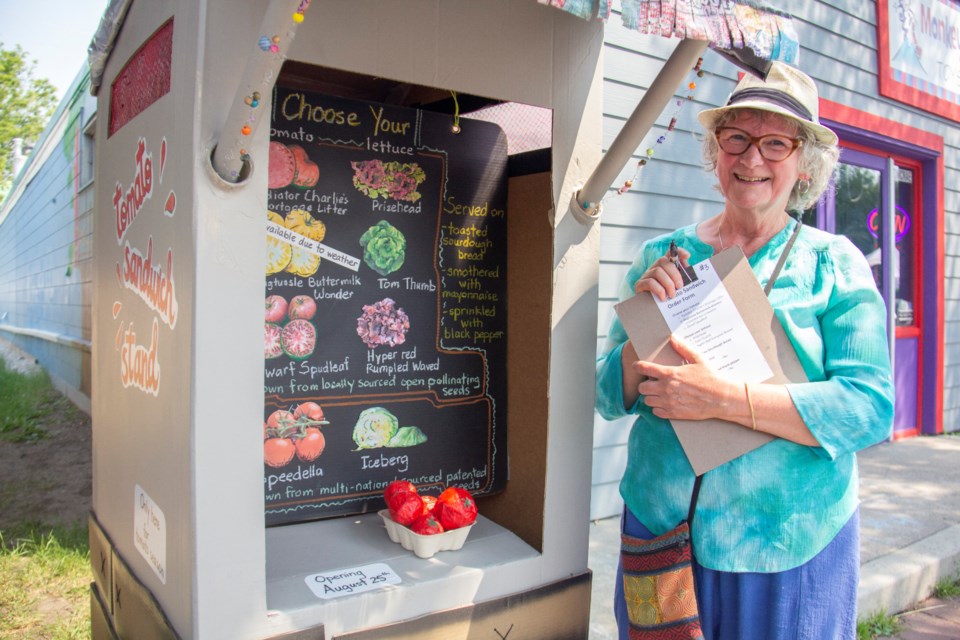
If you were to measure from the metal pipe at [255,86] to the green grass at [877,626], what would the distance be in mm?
2973

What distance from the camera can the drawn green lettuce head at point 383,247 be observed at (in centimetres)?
193

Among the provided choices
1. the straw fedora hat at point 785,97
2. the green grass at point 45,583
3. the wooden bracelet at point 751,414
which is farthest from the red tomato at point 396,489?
the green grass at point 45,583

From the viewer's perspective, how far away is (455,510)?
5.84 feet

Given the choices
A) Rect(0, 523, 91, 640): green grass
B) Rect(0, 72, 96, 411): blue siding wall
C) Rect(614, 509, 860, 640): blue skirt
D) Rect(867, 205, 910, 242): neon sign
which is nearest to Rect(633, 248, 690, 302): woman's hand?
Rect(614, 509, 860, 640): blue skirt

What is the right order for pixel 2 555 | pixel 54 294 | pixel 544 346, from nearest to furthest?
pixel 544 346 → pixel 2 555 → pixel 54 294

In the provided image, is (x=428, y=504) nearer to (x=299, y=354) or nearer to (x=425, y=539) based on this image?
(x=425, y=539)

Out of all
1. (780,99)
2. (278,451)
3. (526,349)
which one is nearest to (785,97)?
(780,99)

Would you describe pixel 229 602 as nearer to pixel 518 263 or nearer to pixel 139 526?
pixel 139 526

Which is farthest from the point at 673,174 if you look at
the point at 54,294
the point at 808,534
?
the point at 54,294

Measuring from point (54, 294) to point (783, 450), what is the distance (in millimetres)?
9834

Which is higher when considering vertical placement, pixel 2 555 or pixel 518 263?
pixel 518 263

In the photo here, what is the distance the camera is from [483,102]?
2.14 m

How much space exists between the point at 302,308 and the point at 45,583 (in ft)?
7.34

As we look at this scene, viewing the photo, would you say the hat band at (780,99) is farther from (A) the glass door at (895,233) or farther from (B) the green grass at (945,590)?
(A) the glass door at (895,233)
